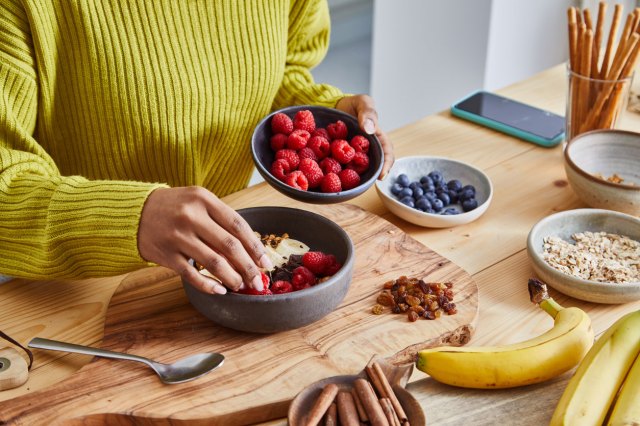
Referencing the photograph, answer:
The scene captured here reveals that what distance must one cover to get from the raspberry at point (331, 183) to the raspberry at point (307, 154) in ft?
0.19

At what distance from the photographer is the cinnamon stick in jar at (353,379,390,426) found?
93 cm

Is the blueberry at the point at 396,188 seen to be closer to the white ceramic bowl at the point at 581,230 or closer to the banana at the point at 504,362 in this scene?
the white ceramic bowl at the point at 581,230

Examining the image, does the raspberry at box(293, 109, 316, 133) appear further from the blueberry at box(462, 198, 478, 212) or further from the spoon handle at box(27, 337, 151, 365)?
the spoon handle at box(27, 337, 151, 365)

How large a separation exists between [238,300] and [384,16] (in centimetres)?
243

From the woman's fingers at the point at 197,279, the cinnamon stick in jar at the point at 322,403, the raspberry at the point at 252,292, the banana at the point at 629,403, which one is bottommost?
the cinnamon stick in jar at the point at 322,403

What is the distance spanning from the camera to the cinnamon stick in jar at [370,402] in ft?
3.05

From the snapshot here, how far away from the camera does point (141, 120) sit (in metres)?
1.49

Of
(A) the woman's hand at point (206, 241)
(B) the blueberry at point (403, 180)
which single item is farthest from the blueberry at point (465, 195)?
(A) the woman's hand at point (206, 241)

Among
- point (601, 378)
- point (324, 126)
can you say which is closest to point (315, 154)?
point (324, 126)

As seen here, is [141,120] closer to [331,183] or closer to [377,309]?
[331,183]

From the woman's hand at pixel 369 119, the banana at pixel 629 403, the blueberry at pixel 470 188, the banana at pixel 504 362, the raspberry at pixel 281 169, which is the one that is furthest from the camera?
the blueberry at pixel 470 188

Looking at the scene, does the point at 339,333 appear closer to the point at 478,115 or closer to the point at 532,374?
the point at 532,374

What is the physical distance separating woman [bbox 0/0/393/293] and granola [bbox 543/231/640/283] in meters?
0.34

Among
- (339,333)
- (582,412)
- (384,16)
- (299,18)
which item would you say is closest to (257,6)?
(299,18)
